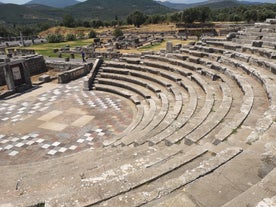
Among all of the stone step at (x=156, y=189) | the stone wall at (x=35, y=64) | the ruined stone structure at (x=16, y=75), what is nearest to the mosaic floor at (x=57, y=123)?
the ruined stone structure at (x=16, y=75)

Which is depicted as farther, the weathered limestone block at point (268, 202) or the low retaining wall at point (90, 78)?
the low retaining wall at point (90, 78)

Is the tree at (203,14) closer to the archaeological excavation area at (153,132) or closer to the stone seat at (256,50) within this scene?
the archaeological excavation area at (153,132)

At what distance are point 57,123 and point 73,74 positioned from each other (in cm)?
1014

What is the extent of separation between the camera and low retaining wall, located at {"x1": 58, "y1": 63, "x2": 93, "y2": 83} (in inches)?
882

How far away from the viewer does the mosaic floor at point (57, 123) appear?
11655mm

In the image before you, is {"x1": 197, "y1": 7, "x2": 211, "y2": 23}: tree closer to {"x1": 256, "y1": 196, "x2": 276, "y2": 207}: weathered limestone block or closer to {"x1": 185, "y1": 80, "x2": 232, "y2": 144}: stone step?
{"x1": 185, "y1": 80, "x2": 232, "y2": 144}: stone step

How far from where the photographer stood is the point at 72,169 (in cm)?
746

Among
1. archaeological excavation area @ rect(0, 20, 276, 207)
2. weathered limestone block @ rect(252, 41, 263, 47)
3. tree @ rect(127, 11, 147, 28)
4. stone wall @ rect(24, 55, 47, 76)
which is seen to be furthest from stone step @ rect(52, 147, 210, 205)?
→ tree @ rect(127, 11, 147, 28)

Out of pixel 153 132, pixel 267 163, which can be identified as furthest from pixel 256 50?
pixel 267 163

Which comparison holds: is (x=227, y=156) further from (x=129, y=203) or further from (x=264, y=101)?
(x=264, y=101)

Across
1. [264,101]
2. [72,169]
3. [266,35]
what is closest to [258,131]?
[264,101]

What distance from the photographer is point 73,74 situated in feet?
77.5

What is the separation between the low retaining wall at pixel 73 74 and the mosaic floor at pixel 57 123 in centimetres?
269

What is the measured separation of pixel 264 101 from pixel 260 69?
411 cm
